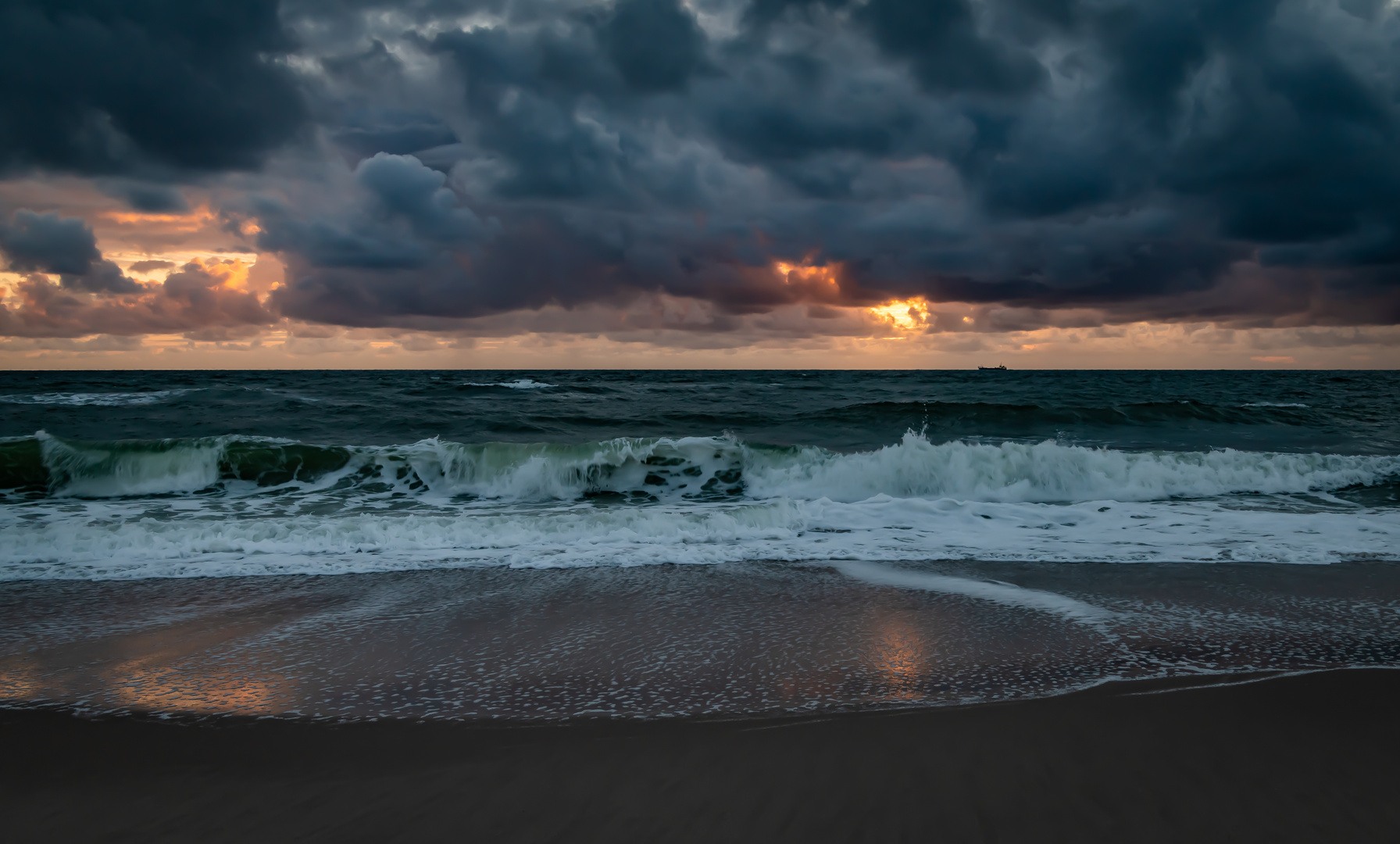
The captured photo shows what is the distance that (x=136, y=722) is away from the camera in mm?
3088

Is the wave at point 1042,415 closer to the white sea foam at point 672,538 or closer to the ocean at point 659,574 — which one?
the ocean at point 659,574

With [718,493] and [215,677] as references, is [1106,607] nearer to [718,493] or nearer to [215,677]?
[215,677]

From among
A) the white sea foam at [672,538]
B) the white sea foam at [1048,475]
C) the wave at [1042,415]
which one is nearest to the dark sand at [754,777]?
the white sea foam at [672,538]

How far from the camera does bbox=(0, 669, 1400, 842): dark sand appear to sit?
2281 millimetres

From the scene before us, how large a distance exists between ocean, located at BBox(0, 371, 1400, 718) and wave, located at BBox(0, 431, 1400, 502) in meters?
0.06

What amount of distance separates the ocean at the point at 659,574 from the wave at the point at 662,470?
2.2 inches

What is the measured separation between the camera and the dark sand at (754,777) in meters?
2.28

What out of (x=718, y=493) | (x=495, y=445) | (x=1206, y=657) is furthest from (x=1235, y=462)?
(x=495, y=445)

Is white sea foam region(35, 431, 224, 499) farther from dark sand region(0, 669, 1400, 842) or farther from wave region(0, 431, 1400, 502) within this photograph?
dark sand region(0, 669, 1400, 842)

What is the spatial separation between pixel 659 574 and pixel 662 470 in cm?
601

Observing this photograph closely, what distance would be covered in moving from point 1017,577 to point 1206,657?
5.97 ft

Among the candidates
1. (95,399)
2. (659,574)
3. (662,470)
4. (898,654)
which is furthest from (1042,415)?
(95,399)

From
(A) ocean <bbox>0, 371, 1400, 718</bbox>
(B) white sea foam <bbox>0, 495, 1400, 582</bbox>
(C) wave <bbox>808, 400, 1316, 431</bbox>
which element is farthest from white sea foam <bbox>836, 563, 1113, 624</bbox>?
(C) wave <bbox>808, 400, 1316, 431</bbox>

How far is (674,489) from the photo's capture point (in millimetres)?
11094
